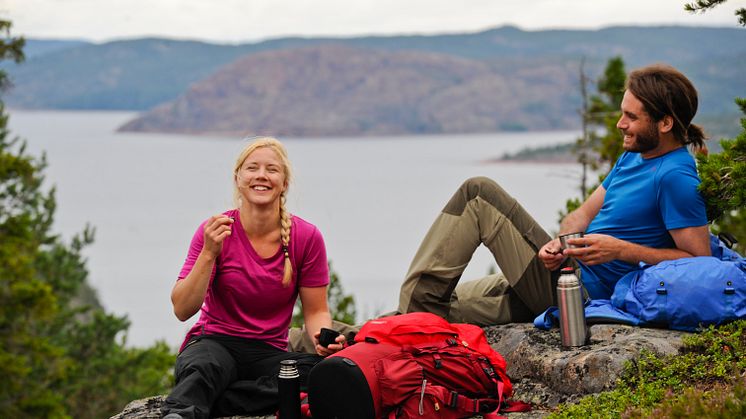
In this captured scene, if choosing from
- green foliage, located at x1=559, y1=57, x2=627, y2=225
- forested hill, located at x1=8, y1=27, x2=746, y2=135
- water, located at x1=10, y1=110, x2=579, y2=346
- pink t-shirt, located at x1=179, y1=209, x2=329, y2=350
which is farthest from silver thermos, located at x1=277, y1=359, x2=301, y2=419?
forested hill, located at x1=8, y1=27, x2=746, y2=135

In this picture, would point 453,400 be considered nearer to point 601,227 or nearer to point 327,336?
point 327,336

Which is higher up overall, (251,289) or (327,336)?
(251,289)

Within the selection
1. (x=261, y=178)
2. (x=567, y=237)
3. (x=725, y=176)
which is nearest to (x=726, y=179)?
(x=725, y=176)

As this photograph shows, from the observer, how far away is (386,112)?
17025 cm

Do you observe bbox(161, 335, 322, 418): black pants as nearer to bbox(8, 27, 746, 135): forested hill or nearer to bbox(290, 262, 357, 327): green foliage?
bbox(290, 262, 357, 327): green foliage

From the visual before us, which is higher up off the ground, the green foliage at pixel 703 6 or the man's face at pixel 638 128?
the green foliage at pixel 703 6

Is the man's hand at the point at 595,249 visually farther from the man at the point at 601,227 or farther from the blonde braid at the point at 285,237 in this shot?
the blonde braid at the point at 285,237

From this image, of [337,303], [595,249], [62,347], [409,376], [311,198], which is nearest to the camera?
[409,376]

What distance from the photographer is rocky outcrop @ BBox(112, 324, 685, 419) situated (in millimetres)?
4121

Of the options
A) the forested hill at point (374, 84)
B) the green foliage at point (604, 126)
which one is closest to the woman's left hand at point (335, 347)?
the green foliage at point (604, 126)

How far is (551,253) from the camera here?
14.8 feet

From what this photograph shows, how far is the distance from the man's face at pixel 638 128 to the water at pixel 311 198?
34.6 m

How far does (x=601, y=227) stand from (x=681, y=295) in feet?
1.99

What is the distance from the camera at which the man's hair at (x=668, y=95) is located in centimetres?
452
